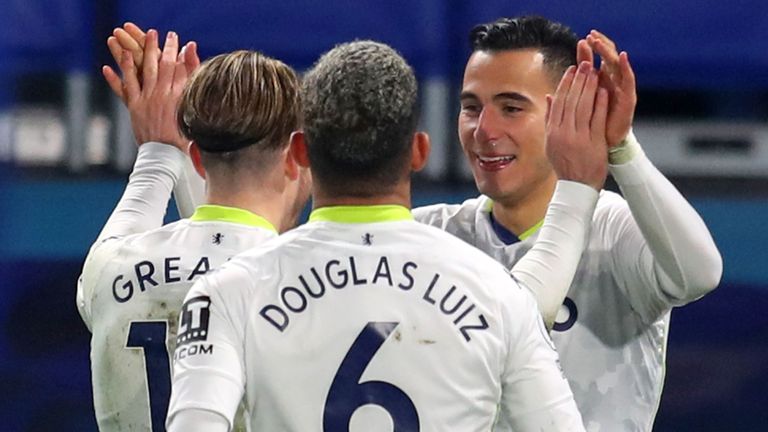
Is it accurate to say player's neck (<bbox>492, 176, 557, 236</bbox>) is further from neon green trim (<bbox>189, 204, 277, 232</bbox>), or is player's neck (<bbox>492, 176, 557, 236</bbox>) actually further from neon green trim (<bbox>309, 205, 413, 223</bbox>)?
neon green trim (<bbox>309, 205, 413, 223</bbox>)

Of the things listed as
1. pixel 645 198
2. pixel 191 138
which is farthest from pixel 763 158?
pixel 191 138

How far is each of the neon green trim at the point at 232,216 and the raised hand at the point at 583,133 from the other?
43cm

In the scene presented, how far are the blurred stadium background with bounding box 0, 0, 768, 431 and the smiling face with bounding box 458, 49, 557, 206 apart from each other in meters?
2.00

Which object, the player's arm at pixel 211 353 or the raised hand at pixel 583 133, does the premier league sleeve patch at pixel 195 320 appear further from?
the raised hand at pixel 583 133

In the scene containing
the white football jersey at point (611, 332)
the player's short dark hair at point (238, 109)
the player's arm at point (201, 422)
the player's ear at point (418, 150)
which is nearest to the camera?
the player's arm at point (201, 422)

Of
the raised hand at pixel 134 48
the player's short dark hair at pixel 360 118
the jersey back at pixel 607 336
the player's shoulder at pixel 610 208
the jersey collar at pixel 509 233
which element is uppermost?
the raised hand at pixel 134 48

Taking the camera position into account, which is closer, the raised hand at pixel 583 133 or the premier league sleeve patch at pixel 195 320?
the premier league sleeve patch at pixel 195 320

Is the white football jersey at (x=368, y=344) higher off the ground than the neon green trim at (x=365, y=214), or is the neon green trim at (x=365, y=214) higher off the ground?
the neon green trim at (x=365, y=214)

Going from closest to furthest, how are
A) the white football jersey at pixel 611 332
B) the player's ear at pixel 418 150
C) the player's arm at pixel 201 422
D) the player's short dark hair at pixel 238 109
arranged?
1. the player's arm at pixel 201 422
2. the player's ear at pixel 418 150
3. the player's short dark hair at pixel 238 109
4. the white football jersey at pixel 611 332

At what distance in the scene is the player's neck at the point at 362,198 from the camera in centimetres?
173

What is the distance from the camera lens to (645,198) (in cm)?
206

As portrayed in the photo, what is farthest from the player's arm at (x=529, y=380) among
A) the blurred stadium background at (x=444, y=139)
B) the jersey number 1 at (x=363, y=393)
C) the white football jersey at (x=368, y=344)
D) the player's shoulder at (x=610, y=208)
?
the blurred stadium background at (x=444, y=139)

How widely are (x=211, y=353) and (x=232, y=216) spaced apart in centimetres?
36

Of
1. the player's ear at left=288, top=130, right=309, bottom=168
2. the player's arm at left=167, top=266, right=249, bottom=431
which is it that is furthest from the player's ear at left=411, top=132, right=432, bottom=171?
the player's arm at left=167, top=266, right=249, bottom=431
